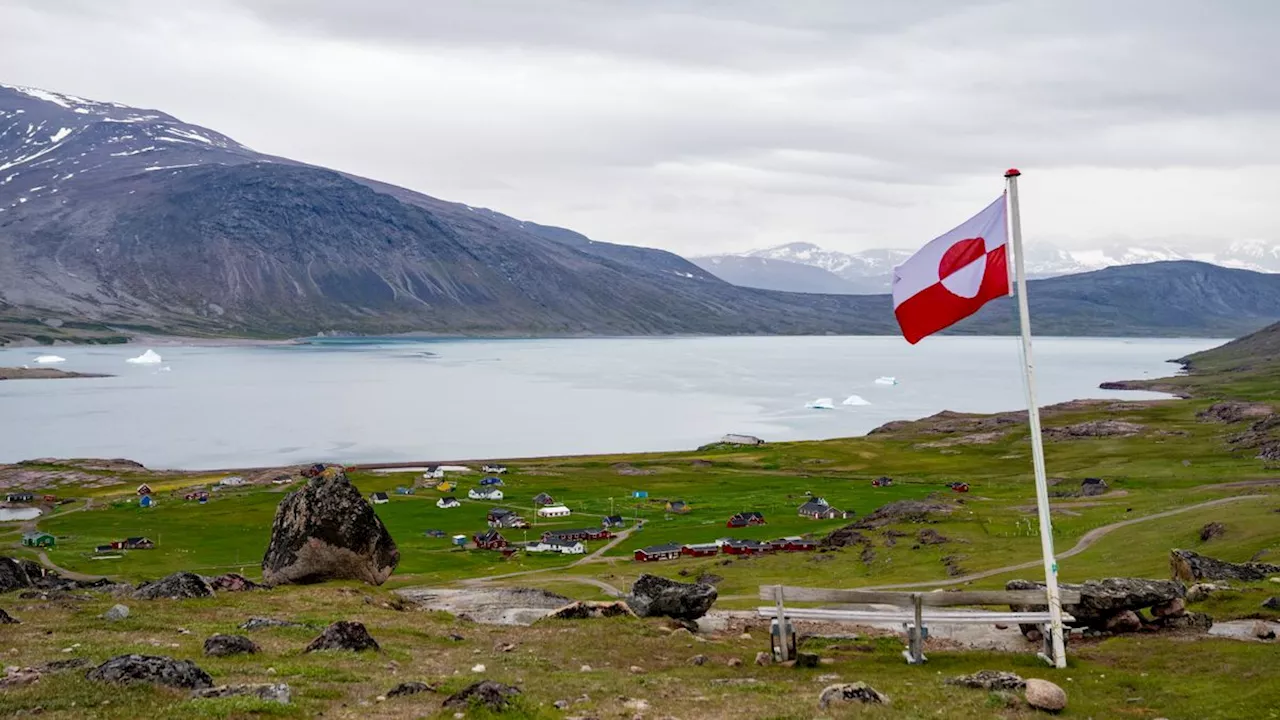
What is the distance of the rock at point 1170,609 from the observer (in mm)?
27312

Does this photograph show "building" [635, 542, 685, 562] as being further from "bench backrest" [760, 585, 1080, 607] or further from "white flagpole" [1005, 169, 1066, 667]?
"white flagpole" [1005, 169, 1066, 667]

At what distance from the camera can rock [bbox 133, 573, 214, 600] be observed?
3231 centimetres

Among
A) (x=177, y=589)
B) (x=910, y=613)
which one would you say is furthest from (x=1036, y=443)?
(x=177, y=589)

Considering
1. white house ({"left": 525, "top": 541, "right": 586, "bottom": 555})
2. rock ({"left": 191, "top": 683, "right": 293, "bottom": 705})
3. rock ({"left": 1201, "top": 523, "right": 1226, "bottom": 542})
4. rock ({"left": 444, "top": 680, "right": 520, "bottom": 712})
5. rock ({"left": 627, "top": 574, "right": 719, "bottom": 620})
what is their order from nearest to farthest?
rock ({"left": 444, "top": 680, "right": 520, "bottom": 712}) → rock ({"left": 191, "top": 683, "right": 293, "bottom": 705}) → rock ({"left": 627, "top": 574, "right": 719, "bottom": 620}) → rock ({"left": 1201, "top": 523, "right": 1226, "bottom": 542}) → white house ({"left": 525, "top": 541, "right": 586, "bottom": 555})

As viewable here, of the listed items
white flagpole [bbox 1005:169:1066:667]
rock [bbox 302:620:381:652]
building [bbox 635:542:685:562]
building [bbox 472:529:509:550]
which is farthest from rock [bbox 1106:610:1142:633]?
building [bbox 472:529:509:550]

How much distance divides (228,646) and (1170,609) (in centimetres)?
2463

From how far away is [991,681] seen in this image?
20141mm

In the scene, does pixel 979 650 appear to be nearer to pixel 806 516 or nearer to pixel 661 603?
pixel 661 603

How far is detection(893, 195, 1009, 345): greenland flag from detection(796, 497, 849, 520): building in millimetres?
76589

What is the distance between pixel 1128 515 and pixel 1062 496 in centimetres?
2283

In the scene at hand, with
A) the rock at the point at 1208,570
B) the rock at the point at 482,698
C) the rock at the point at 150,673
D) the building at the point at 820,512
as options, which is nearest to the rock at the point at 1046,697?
the rock at the point at 482,698

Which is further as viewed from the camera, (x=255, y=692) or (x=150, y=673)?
(x=150, y=673)

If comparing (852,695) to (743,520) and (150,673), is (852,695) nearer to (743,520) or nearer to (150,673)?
(150,673)

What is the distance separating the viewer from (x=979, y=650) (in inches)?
992
